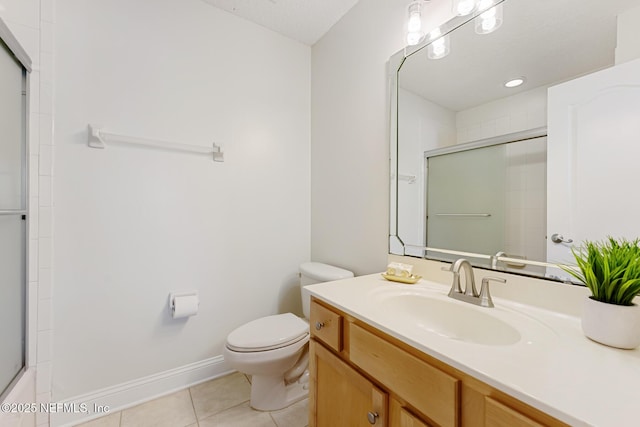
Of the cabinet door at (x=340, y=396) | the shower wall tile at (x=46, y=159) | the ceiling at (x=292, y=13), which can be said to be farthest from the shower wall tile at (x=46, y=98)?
the cabinet door at (x=340, y=396)

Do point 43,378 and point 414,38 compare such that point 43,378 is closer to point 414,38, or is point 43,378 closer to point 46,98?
point 46,98

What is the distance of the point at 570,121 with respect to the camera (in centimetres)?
86

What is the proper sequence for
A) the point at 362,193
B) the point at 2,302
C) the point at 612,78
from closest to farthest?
the point at 612,78 → the point at 2,302 → the point at 362,193

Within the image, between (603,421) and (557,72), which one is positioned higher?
(557,72)

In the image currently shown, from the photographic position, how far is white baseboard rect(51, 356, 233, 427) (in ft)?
4.40

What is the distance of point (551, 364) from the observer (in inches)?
22.7

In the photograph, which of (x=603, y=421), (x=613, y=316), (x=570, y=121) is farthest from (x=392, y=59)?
(x=603, y=421)

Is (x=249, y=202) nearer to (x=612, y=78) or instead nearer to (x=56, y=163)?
(x=56, y=163)

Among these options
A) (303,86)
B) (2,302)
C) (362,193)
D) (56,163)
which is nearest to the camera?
(2,302)

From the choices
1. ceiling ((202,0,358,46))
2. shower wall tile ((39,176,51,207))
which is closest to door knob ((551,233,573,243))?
ceiling ((202,0,358,46))

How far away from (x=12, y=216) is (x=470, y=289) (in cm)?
192

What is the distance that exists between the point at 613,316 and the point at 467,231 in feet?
1.77

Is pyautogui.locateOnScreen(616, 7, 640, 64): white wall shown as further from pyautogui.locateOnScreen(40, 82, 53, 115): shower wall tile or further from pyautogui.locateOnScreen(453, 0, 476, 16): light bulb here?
pyautogui.locateOnScreen(40, 82, 53, 115): shower wall tile

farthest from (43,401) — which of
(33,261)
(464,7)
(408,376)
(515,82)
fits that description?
(464,7)
